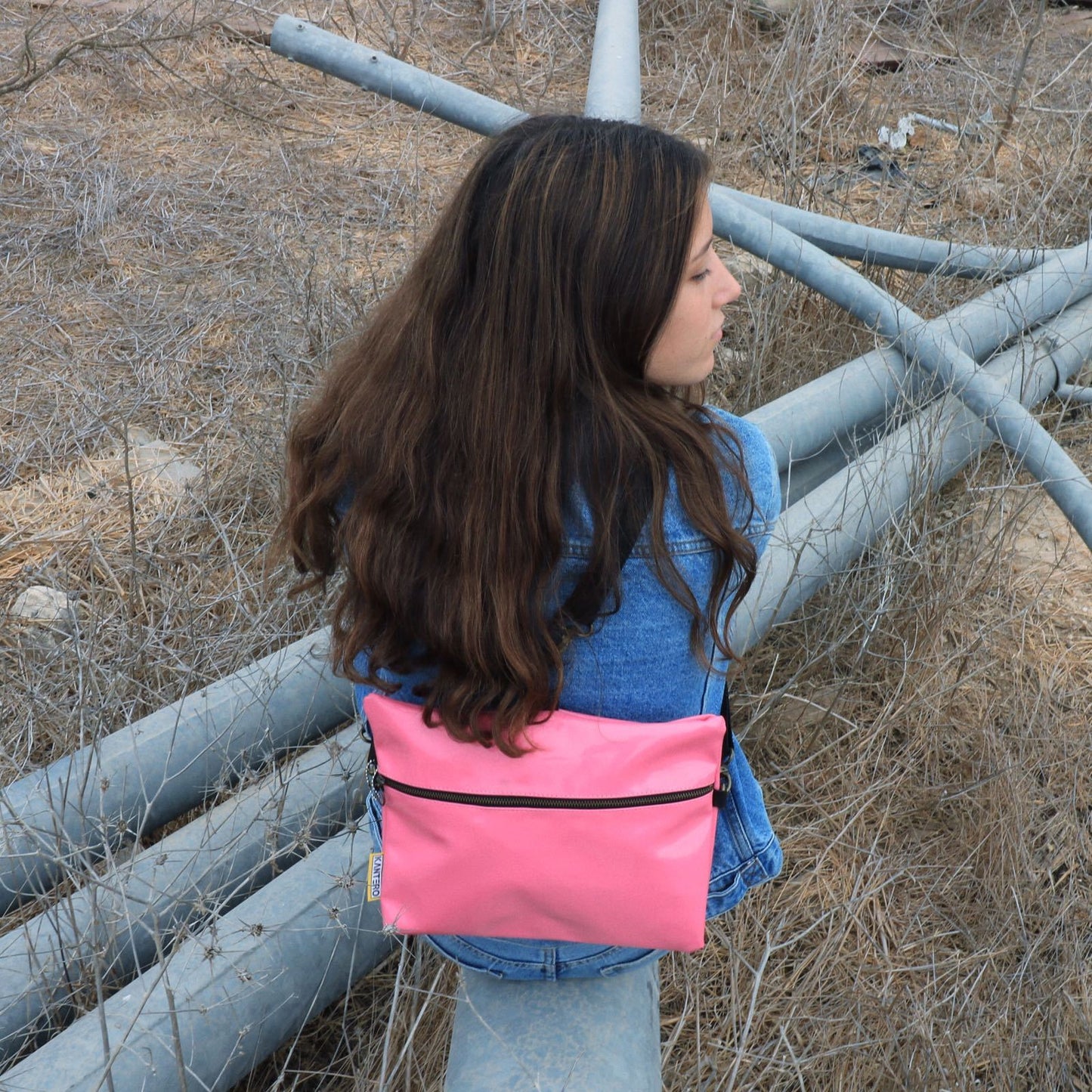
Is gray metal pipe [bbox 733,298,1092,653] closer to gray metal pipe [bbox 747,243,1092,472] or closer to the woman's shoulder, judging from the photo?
gray metal pipe [bbox 747,243,1092,472]

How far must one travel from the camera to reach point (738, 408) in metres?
3.39

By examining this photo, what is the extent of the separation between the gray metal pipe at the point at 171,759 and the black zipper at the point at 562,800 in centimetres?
62

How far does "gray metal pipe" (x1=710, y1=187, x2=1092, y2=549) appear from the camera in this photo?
101 inches

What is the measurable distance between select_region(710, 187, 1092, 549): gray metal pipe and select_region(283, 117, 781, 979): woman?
1.43 meters

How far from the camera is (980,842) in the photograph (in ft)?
7.37

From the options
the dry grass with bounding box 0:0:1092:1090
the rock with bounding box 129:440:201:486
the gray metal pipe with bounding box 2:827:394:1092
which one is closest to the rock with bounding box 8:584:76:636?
the dry grass with bounding box 0:0:1092:1090

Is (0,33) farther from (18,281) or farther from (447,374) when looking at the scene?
(447,374)

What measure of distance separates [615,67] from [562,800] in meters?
2.99

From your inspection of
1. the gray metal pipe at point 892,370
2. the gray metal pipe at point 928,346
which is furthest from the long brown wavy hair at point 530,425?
the gray metal pipe at point 928,346

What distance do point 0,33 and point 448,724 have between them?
5.77 meters

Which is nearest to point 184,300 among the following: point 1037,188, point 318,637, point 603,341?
point 318,637

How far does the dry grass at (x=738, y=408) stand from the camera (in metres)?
2.04

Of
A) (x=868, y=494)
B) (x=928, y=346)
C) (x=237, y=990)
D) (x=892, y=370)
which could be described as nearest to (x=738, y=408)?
(x=892, y=370)

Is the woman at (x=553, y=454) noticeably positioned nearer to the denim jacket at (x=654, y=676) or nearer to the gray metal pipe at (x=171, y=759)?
the denim jacket at (x=654, y=676)
